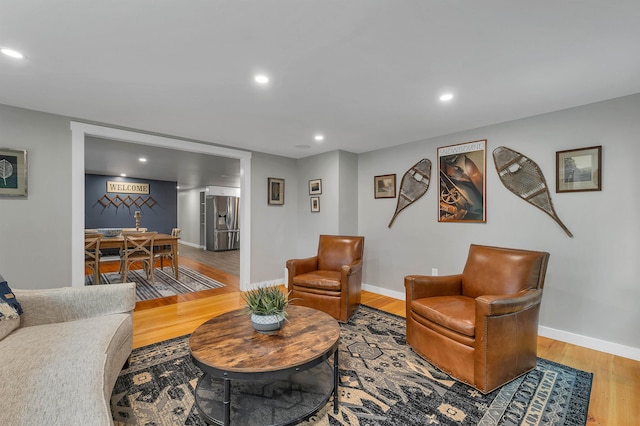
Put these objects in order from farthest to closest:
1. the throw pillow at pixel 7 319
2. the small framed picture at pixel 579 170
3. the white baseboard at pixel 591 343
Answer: the small framed picture at pixel 579 170 → the white baseboard at pixel 591 343 → the throw pillow at pixel 7 319

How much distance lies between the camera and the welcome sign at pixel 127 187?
300 inches

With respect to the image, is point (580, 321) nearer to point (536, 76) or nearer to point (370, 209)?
point (536, 76)

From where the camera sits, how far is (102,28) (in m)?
1.58

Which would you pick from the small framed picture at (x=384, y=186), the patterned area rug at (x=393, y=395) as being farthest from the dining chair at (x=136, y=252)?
the small framed picture at (x=384, y=186)

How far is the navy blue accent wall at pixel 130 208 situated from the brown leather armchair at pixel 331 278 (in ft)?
20.5

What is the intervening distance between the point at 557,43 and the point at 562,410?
2234mm

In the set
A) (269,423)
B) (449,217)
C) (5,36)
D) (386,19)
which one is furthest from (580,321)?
(5,36)

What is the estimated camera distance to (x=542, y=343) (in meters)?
Result: 2.74

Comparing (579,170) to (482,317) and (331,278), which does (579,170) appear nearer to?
(482,317)

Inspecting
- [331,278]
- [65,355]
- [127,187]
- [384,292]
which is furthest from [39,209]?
[127,187]

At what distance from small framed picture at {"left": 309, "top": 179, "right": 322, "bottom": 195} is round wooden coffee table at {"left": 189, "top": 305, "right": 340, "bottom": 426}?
9.14 ft

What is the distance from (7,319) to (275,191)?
3.41 meters

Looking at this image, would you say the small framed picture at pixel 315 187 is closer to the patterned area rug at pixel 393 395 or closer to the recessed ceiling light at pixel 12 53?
the patterned area rug at pixel 393 395

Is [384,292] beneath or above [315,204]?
beneath
